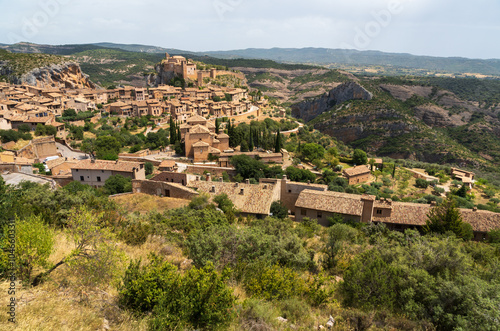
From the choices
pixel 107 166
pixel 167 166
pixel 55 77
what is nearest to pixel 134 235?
pixel 107 166

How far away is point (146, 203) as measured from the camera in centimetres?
2217

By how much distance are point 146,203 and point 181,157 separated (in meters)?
18.8

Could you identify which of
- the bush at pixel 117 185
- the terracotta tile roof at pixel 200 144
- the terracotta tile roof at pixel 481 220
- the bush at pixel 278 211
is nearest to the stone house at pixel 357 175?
the terracotta tile roof at pixel 481 220

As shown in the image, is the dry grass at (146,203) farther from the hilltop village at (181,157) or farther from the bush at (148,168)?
the bush at (148,168)

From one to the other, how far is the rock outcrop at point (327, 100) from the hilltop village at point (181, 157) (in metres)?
38.4

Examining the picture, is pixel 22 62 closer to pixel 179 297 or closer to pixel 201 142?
pixel 201 142

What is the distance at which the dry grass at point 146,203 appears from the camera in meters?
21.3

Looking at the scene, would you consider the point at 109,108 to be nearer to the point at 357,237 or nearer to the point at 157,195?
the point at 157,195

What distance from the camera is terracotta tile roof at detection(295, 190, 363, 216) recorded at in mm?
24516

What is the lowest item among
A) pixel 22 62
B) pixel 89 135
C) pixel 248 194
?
pixel 89 135

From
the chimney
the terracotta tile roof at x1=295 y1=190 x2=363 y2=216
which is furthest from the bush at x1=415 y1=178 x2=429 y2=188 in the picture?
the chimney

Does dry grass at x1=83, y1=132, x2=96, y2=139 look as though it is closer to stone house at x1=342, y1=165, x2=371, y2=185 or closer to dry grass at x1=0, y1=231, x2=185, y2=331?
stone house at x1=342, y1=165, x2=371, y2=185

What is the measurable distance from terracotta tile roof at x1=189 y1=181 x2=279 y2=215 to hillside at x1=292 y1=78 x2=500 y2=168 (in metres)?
61.9

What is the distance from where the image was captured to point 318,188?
2888 centimetres
